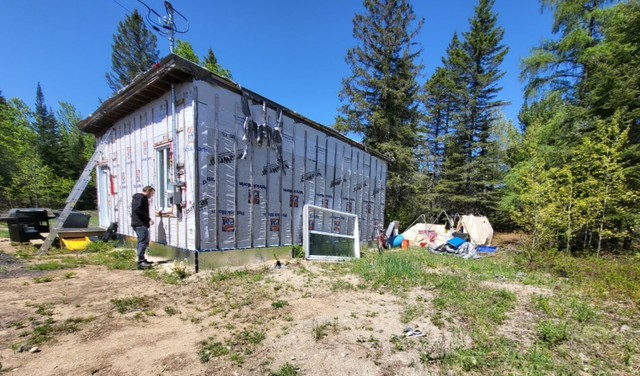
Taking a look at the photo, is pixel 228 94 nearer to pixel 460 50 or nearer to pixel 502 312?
pixel 502 312

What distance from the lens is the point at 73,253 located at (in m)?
6.76

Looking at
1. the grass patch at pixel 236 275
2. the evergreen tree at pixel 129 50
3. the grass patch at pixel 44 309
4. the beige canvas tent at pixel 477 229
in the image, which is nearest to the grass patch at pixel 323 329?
the grass patch at pixel 236 275

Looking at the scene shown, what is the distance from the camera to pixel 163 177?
6348mm

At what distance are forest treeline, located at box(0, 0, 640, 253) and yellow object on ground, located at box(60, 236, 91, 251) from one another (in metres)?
13.5

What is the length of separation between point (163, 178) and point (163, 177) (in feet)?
0.09

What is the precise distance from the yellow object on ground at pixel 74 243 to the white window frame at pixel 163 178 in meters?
3.47

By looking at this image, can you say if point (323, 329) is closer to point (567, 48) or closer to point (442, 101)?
point (567, 48)

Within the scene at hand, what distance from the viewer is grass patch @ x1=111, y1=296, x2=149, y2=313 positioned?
3473mm

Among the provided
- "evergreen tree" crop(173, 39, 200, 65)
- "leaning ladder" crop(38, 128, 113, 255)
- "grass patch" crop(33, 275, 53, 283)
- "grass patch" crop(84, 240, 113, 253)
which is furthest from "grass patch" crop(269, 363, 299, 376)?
"evergreen tree" crop(173, 39, 200, 65)

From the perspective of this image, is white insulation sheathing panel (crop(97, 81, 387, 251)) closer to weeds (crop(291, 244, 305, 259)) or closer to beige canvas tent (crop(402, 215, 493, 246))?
weeds (crop(291, 244, 305, 259))

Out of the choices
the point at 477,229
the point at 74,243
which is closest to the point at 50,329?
the point at 74,243

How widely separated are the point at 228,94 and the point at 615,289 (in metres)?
9.13

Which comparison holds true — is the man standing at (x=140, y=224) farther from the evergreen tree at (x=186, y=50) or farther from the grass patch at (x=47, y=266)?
the evergreen tree at (x=186, y=50)

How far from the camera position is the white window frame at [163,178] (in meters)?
6.04
